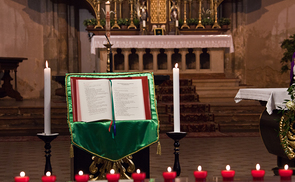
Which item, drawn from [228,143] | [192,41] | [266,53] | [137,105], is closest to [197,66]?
[192,41]

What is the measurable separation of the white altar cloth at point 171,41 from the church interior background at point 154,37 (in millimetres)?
152

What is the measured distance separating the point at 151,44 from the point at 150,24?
1162mm

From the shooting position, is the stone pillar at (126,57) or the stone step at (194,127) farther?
the stone pillar at (126,57)

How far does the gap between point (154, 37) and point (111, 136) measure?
6.56m

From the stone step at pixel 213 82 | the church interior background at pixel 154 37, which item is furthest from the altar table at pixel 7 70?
the stone step at pixel 213 82

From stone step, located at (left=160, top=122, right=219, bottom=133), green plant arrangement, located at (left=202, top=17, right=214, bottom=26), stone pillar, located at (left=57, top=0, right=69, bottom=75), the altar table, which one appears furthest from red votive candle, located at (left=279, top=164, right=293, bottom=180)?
stone pillar, located at (left=57, top=0, right=69, bottom=75)

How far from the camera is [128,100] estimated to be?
2.99m

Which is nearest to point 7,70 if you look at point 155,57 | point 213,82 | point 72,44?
point 72,44

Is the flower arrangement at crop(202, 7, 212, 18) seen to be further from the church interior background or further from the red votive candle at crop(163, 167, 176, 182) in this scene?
the red votive candle at crop(163, 167, 176, 182)

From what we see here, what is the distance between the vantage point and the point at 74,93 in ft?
9.78

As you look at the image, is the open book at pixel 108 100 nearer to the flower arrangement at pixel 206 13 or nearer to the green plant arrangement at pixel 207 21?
the green plant arrangement at pixel 207 21

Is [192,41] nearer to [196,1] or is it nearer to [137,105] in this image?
[196,1]

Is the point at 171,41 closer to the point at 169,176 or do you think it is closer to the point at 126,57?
the point at 126,57

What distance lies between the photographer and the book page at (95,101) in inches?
115
